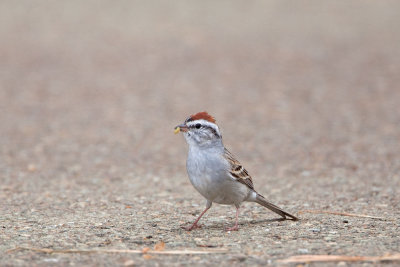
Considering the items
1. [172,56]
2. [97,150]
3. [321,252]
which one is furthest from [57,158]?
[172,56]

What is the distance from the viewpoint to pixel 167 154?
10.8 metres

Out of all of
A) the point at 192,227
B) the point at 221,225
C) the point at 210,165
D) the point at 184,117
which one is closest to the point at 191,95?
the point at 184,117

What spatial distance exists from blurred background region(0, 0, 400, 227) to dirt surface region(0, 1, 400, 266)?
0.17 feet

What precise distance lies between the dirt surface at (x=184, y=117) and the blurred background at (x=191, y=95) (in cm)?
5

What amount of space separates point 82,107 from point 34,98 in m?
1.36

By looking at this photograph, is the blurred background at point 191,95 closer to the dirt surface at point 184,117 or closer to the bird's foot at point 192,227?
the dirt surface at point 184,117

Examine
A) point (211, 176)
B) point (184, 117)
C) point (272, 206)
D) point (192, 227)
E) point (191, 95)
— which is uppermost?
point (191, 95)

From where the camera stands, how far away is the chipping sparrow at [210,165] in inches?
224

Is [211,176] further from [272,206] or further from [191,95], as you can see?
[191,95]

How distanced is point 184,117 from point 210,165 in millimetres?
7187

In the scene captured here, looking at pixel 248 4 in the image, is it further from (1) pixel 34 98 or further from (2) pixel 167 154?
(2) pixel 167 154

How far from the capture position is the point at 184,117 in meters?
12.8

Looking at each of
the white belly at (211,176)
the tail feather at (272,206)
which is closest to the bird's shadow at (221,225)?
the tail feather at (272,206)

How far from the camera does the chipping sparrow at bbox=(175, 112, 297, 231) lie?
5.69m
